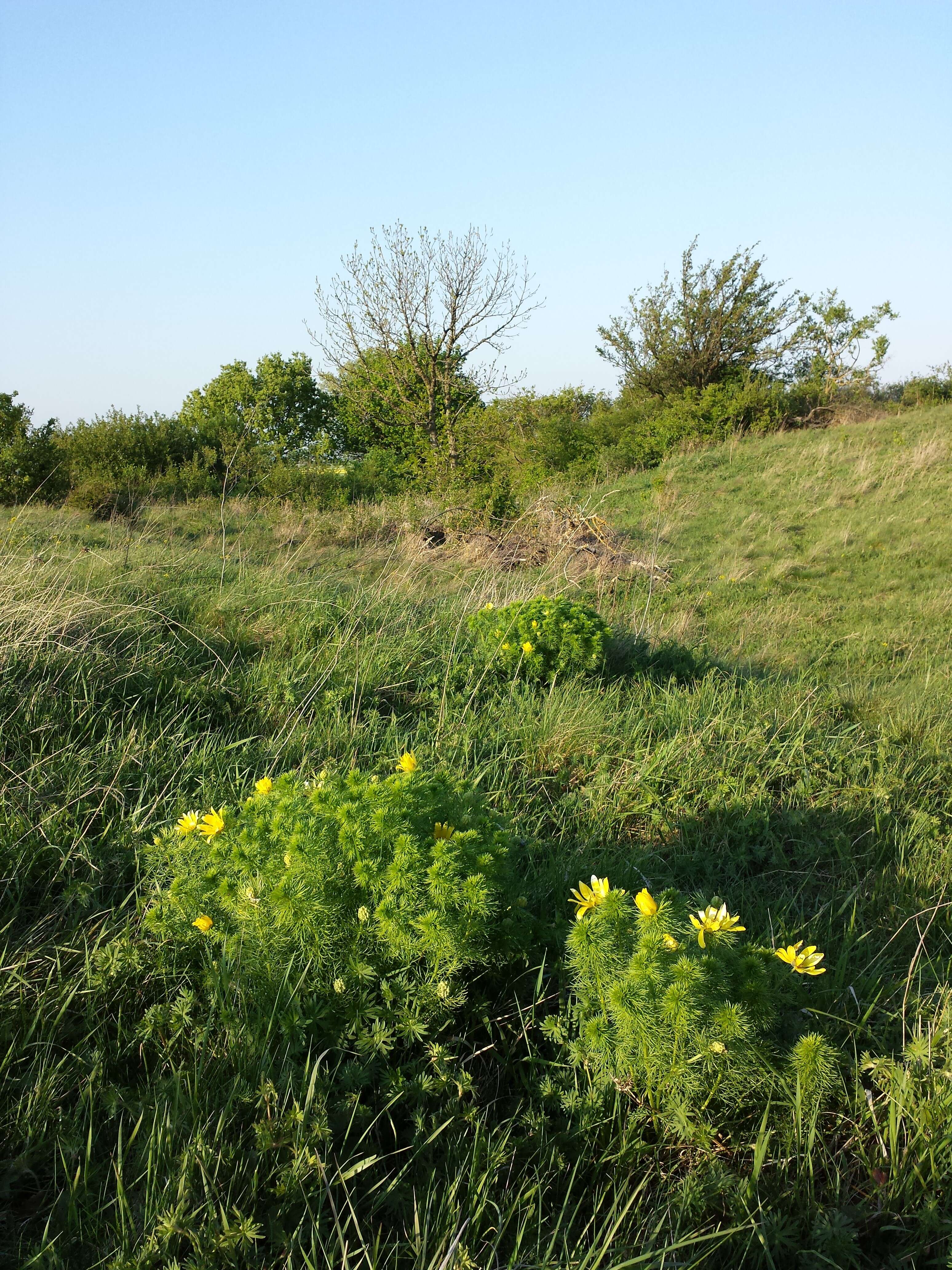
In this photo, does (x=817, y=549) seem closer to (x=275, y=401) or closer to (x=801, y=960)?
(x=801, y=960)

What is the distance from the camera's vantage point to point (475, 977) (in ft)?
6.24

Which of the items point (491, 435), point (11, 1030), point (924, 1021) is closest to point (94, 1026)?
point (11, 1030)

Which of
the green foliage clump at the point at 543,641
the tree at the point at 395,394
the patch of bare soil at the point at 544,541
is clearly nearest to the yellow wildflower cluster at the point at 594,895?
the green foliage clump at the point at 543,641

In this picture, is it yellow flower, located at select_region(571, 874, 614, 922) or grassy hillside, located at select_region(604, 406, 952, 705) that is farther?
grassy hillside, located at select_region(604, 406, 952, 705)

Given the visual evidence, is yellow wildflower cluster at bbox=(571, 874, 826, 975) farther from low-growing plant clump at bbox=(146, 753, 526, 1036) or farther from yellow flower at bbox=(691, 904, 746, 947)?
low-growing plant clump at bbox=(146, 753, 526, 1036)

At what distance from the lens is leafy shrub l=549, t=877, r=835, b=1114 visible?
1.52 metres

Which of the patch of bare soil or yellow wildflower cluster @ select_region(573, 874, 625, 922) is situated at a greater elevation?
the patch of bare soil

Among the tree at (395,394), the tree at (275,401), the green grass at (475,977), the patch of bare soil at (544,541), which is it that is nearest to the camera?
the green grass at (475,977)

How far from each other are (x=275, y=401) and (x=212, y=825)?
34150 mm

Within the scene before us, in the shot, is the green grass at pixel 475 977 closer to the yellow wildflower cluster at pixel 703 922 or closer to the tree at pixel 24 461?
the yellow wildflower cluster at pixel 703 922

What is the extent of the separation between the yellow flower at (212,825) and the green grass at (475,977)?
1.10ft

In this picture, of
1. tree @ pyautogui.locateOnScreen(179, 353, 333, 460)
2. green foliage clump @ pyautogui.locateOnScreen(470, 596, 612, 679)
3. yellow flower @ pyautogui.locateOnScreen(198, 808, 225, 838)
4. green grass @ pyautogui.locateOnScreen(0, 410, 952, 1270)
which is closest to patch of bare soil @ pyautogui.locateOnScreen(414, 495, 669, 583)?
green grass @ pyautogui.locateOnScreen(0, 410, 952, 1270)

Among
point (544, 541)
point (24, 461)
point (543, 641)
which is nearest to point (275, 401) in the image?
point (24, 461)

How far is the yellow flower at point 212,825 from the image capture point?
1943 millimetres
